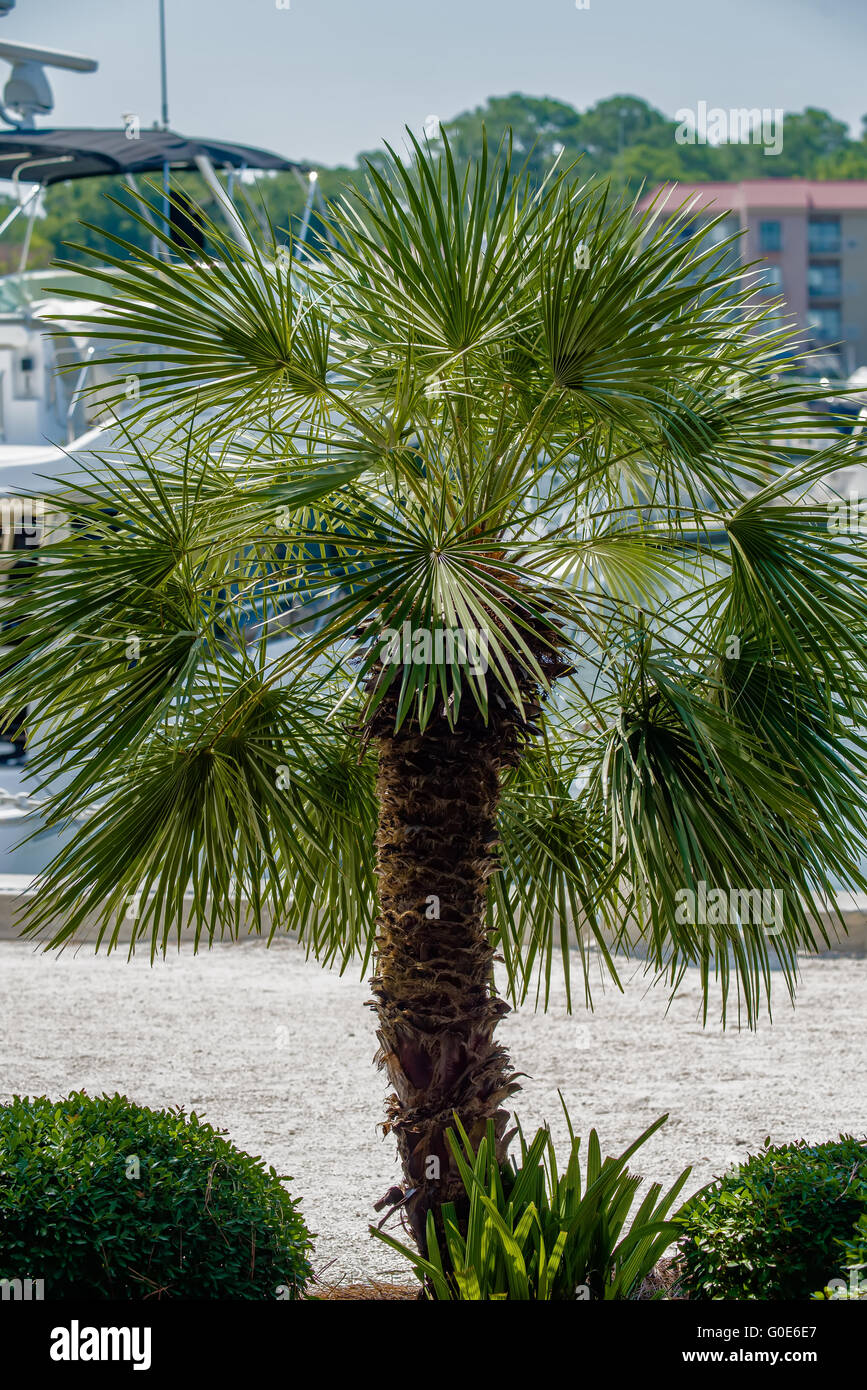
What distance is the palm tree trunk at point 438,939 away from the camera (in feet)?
13.6

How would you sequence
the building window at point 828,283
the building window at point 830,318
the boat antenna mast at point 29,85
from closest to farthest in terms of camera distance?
the boat antenna mast at point 29,85
the building window at point 830,318
the building window at point 828,283

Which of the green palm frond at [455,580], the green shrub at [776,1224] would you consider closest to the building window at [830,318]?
the green palm frond at [455,580]

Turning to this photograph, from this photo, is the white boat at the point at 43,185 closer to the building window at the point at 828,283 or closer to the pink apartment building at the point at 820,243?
the pink apartment building at the point at 820,243

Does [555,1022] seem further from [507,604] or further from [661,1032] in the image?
[507,604]

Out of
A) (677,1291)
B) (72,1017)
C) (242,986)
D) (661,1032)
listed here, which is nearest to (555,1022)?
(661,1032)

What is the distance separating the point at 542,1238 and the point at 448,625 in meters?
1.70

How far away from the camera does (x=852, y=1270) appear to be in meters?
3.44

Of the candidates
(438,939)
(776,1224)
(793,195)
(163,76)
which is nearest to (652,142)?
(793,195)

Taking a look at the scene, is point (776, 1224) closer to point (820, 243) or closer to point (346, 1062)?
point (346, 1062)

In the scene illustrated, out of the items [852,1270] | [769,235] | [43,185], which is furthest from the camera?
[769,235]

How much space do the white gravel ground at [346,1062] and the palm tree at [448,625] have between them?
73.6 inches

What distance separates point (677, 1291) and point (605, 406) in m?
2.72

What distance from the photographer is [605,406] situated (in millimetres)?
4016
